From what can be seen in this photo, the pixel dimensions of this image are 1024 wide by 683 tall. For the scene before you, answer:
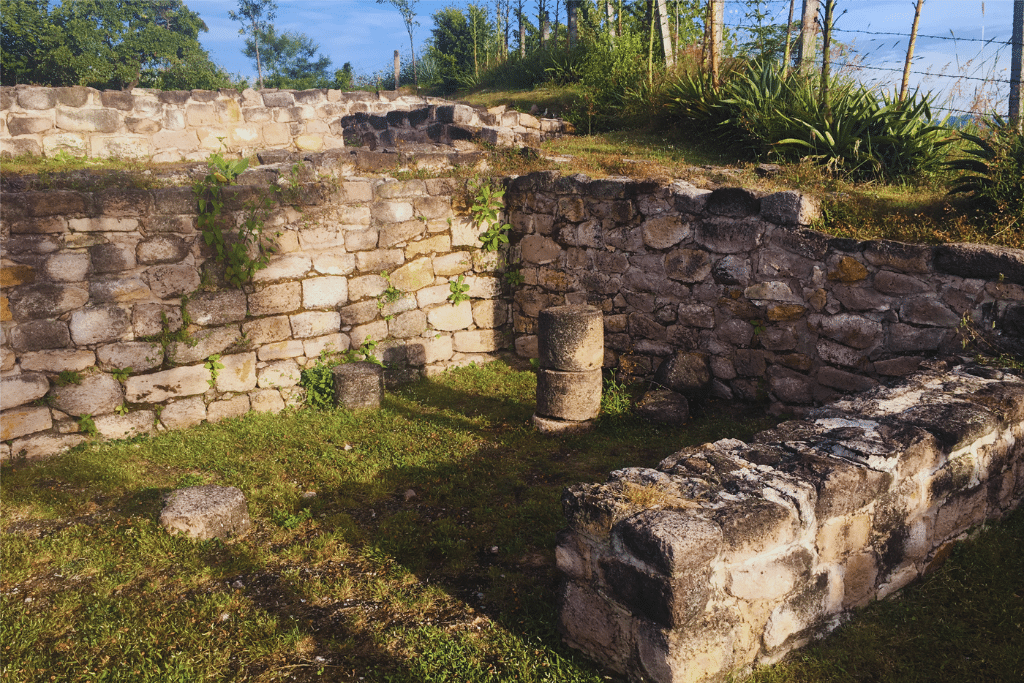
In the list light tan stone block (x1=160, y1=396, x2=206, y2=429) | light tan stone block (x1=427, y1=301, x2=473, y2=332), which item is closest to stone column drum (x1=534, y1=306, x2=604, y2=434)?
light tan stone block (x1=427, y1=301, x2=473, y2=332)

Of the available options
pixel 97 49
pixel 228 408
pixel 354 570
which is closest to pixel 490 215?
pixel 228 408

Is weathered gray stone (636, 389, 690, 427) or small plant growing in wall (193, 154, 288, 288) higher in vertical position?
small plant growing in wall (193, 154, 288, 288)

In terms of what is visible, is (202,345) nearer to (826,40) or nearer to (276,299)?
(276,299)

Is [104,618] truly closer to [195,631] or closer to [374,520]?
[195,631]

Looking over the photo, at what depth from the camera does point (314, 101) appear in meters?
13.7

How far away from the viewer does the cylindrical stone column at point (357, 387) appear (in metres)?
6.86

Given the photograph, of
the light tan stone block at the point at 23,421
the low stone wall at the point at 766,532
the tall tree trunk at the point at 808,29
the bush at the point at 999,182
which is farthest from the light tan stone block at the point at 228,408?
the tall tree trunk at the point at 808,29

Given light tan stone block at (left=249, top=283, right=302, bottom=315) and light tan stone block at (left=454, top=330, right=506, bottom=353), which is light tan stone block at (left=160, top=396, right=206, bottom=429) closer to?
light tan stone block at (left=249, top=283, right=302, bottom=315)

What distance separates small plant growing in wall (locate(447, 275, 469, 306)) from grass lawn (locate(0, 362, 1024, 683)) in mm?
1997

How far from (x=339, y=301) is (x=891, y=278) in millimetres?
5115

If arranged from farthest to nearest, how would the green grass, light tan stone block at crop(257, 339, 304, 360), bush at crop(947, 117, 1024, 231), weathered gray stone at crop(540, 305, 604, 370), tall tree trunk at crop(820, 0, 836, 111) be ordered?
tall tree trunk at crop(820, 0, 836, 111) < light tan stone block at crop(257, 339, 304, 360) < weathered gray stone at crop(540, 305, 604, 370) < bush at crop(947, 117, 1024, 231) < the green grass

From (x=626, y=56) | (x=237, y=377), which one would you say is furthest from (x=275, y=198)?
(x=626, y=56)

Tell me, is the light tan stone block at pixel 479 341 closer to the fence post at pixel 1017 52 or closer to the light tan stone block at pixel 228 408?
the light tan stone block at pixel 228 408

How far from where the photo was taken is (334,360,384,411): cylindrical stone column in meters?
6.86
